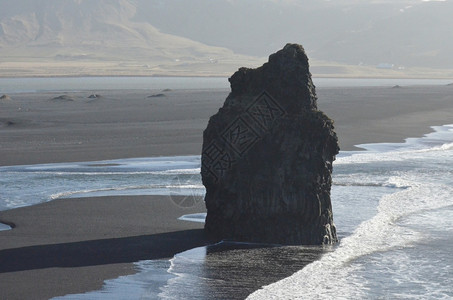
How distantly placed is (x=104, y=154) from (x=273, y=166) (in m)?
12.4

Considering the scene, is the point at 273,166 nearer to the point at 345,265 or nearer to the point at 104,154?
the point at 345,265

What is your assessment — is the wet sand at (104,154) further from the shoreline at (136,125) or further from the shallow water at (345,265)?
the shallow water at (345,265)

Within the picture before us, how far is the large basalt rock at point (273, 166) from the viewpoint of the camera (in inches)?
510

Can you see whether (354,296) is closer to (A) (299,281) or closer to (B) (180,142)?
(A) (299,281)

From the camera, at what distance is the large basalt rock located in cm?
1295

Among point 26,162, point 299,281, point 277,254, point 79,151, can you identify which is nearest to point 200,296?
point 299,281

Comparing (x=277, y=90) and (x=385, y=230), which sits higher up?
(x=277, y=90)

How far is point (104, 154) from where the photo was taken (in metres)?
24.9

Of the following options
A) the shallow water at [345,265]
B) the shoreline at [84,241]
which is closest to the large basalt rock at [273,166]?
the shallow water at [345,265]

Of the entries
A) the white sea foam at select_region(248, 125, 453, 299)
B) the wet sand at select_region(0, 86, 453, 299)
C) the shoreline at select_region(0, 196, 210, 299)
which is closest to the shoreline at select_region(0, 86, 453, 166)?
the wet sand at select_region(0, 86, 453, 299)

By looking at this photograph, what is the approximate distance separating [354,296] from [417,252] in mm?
2713

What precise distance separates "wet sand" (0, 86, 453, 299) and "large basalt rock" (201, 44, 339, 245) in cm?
81

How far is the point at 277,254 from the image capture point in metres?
12.3

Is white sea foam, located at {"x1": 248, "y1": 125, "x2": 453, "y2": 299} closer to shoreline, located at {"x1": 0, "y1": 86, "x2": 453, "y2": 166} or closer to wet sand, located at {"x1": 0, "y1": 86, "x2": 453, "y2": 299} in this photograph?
wet sand, located at {"x1": 0, "y1": 86, "x2": 453, "y2": 299}
